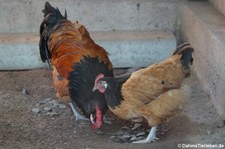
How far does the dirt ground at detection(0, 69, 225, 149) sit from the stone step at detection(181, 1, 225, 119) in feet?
0.53

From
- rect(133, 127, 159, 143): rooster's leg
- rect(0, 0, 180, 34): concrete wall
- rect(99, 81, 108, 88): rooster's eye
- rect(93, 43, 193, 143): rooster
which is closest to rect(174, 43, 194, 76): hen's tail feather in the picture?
rect(93, 43, 193, 143): rooster

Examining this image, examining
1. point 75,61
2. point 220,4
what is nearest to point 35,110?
point 75,61

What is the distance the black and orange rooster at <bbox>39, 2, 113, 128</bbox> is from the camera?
14.8 feet

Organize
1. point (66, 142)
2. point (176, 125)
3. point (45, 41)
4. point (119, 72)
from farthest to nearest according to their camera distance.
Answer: point (119, 72) → point (45, 41) → point (176, 125) → point (66, 142)

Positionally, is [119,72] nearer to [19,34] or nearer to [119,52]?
[119,52]

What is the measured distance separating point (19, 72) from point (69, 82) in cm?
153

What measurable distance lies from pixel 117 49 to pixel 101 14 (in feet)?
1.74

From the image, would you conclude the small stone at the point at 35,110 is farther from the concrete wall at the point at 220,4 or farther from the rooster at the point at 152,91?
the concrete wall at the point at 220,4

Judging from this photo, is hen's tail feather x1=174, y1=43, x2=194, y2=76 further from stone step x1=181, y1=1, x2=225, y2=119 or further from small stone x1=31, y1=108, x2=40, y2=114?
small stone x1=31, y1=108, x2=40, y2=114

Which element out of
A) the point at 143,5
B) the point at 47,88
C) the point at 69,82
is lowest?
the point at 47,88

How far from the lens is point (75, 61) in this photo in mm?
4812

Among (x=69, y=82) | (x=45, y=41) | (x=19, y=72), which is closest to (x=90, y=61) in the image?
(x=69, y=82)

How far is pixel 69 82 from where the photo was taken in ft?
15.5

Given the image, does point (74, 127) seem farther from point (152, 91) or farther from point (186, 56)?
point (186, 56)
